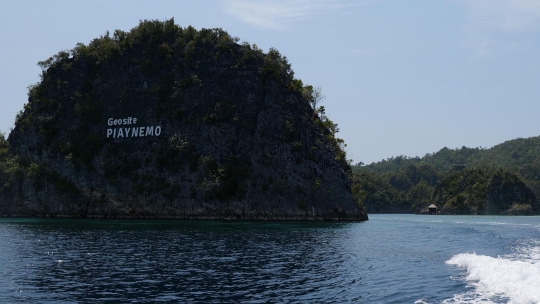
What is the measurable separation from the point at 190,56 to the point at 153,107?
19.3 meters

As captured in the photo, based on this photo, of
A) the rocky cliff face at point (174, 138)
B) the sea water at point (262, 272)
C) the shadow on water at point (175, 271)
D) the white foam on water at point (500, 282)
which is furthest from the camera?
the rocky cliff face at point (174, 138)

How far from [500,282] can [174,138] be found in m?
112

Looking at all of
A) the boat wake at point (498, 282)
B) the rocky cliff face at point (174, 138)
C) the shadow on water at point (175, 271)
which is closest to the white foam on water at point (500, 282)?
the boat wake at point (498, 282)

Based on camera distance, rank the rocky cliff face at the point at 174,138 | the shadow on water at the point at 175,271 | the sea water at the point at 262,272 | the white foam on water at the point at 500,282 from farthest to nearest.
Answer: the rocky cliff face at the point at 174,138 < the shadow on water at the point at 175,271 < the sea water at the point at 262,272 < the white foam on water at the point at 500,282

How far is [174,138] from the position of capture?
448 feet

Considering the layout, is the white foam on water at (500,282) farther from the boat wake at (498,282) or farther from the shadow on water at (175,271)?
the shadow on water at (175,271)

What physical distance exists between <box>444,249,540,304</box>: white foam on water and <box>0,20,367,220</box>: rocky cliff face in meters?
86.4

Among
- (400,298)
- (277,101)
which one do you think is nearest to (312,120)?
(277,101)

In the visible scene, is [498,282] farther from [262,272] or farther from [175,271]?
[175,271]

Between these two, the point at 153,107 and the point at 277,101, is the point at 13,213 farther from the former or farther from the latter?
the point at 277,101

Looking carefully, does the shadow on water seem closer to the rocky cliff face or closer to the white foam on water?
the white foam on water

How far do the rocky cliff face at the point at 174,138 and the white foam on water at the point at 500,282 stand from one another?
86.4 metres

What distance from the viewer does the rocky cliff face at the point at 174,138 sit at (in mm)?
128625

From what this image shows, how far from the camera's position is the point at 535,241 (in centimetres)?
6619
